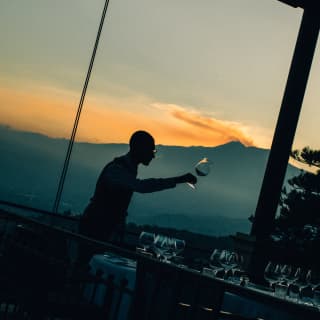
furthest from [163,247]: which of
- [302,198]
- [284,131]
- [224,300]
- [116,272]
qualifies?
[302,198]

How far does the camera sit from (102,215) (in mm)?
3885

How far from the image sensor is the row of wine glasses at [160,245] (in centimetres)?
322

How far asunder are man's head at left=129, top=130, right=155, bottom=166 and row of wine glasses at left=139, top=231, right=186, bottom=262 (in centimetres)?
83

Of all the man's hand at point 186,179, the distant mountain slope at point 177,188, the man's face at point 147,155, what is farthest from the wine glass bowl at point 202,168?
the distant mountain slope at point 177,188

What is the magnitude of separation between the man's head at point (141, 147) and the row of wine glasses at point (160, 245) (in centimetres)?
83

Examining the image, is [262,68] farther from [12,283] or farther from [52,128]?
[12,283]

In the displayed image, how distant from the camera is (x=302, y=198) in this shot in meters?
13.7

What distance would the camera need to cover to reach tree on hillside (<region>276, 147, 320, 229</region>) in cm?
1309

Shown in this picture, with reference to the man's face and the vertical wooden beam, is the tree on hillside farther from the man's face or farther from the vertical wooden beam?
the man's face

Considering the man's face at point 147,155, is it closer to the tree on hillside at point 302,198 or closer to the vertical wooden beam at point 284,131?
the vertical wooden beam at point 284,131

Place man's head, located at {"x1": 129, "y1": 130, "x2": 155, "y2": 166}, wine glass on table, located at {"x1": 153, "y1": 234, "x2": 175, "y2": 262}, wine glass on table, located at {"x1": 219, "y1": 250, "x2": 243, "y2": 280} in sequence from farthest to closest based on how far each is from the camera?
man's head, located at {"x1": 129, "y1": 130, "x2": 155, "y2": 166} → wine glass on table, located at {"x1": 219, "y1": 250, "x2": 243, "y2": 280} → wine glass on table, located at {"x1": 153, "y1": 234, "x2": 175, "y2": 262}

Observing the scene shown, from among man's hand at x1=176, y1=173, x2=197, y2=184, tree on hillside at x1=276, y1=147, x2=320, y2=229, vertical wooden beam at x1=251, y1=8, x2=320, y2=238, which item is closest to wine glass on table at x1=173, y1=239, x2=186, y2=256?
man's hand at x1=176, y1=173, x2=197, y2=184

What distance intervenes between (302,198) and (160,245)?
1081cm

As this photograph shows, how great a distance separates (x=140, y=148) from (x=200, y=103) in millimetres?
4174
